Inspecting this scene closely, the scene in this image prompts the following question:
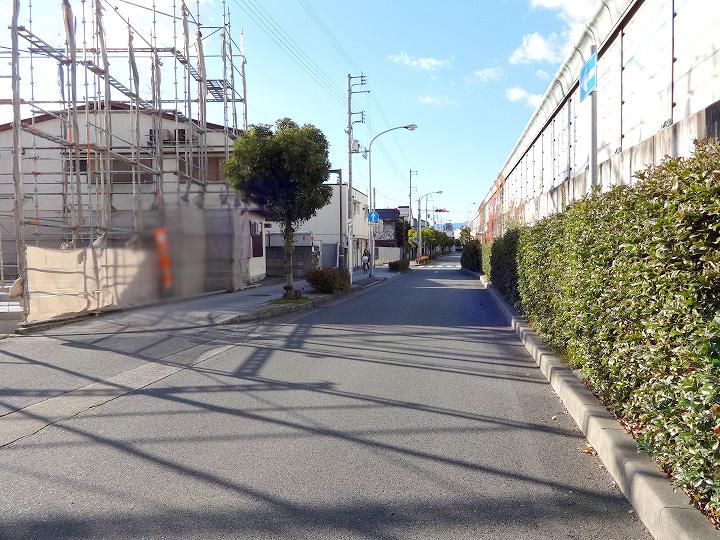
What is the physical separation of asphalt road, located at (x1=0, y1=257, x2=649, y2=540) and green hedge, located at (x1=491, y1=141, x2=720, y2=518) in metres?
0.64

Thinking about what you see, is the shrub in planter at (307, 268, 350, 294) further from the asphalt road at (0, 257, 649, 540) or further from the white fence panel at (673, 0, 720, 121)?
the white fence panel at (673, 0, 720, 121)

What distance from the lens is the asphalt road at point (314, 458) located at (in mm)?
3895

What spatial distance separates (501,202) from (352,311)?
15.9m

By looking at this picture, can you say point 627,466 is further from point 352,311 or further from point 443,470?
point 352,311

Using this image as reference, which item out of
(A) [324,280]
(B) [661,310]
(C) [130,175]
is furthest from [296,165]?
(B) [661,310]

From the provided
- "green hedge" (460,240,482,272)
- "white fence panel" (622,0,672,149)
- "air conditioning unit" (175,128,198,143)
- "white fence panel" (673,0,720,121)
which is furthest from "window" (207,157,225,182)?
"green hedge" (460,240,482,272)

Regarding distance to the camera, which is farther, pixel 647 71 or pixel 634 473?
pixel 647 71

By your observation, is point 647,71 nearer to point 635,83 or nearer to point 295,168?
point 635,83

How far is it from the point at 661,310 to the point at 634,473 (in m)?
1.14

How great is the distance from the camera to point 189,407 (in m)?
6.66

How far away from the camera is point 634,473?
408cm

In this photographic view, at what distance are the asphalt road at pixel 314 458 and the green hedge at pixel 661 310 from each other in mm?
637

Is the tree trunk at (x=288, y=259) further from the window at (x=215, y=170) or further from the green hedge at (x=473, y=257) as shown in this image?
the green hedge at (x=473, y=257)

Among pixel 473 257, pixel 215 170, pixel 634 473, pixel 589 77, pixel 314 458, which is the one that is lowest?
pixel 314 458
